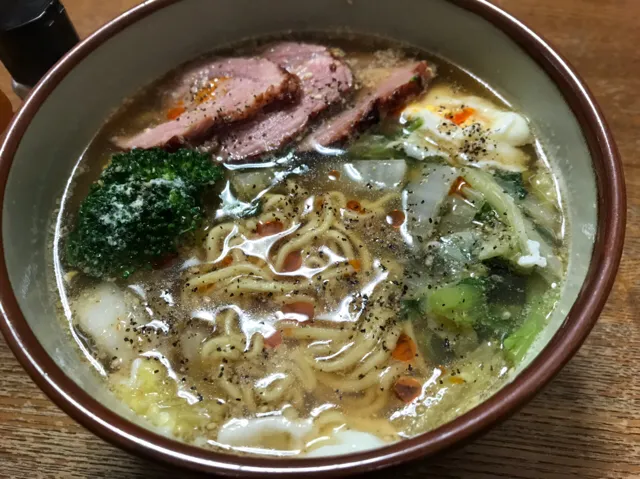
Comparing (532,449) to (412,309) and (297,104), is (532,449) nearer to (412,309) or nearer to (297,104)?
(412,309)

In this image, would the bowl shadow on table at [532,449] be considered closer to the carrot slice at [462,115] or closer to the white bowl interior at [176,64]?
the white bowl interior at [176,64]

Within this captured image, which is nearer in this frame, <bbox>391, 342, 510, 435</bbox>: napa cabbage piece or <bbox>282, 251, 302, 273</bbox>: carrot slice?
<bbox>391, 342, 510, 435</bbox>: napa cabbage piece

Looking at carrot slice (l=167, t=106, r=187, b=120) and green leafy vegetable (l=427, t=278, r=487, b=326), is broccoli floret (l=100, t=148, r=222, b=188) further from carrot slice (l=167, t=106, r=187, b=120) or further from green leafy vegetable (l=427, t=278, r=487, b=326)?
green leafy vegetable (l=427, t=278, r=487, b=326)

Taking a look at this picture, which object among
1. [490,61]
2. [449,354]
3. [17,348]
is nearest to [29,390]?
[17,348]

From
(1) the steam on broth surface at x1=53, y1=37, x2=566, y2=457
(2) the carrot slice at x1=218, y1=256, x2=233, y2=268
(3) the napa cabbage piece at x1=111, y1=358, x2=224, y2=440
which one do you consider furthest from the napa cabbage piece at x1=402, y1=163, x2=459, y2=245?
(3) the napa cabbage piece at x1=111, y1=358, x2=224, y2=440

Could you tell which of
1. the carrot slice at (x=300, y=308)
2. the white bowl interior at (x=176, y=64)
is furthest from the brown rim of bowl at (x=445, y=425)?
the carrot slice at (x=300, y=308)

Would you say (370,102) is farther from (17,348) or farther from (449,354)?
(17,348)

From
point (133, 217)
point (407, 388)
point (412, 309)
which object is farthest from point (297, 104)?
point (407, 388)
